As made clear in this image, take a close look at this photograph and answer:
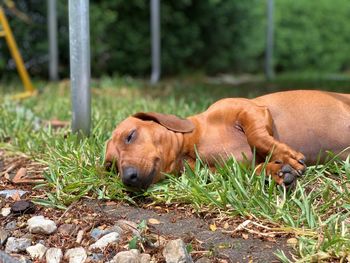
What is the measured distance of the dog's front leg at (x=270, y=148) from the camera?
10.1 feet

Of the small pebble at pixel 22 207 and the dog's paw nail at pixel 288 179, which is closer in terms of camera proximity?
the dog's paw nail at pixel 288 179

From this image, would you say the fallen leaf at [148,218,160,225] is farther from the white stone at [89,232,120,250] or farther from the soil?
the white stone at [89,232,120,250]

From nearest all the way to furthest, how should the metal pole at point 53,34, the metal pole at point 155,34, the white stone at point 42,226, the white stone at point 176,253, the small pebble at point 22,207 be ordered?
the white stone at point 176,253 → the white stone at point 42,226 → the small pebble at point 22,207 → the metal pole at point 53,34 → the metal pole at point 155,34

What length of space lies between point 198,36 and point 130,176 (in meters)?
8.87

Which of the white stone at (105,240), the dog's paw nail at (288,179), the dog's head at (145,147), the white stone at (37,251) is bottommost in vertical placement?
the white stone at (37,251)

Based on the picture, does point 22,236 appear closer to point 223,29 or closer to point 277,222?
point 277,222

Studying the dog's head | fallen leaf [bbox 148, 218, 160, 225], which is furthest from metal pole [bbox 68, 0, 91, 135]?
fallen leaf [bbox 148, 218, 160, 225]

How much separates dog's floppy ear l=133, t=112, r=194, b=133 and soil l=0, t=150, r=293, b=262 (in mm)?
518

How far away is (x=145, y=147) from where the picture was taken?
10.7ft

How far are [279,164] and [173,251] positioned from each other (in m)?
0.88

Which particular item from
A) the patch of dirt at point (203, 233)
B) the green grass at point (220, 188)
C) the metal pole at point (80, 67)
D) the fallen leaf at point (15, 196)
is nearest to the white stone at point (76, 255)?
the patch of dirt at point (203, 233)

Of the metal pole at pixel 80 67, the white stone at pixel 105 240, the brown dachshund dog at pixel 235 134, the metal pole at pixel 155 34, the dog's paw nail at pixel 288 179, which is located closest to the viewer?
the white stone at pixel 105 240

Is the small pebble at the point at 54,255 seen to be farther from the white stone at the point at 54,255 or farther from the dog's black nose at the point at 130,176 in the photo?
the dog's black nose at the point at 130,176

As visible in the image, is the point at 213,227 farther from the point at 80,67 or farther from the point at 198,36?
the point at 198,36
